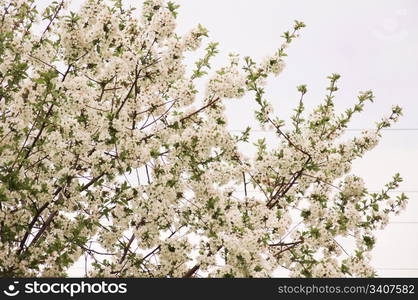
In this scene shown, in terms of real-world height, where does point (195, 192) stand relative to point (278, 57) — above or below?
below

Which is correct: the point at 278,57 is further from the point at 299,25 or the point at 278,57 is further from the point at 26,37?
the point at 26,37

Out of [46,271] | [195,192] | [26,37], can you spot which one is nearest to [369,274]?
[195,192]

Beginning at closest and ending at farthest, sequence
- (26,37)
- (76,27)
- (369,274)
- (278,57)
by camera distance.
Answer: (369,274), (76,27), (278,57), (26,37)

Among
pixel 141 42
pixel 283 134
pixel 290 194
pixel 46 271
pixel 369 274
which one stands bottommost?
pixel 369 274

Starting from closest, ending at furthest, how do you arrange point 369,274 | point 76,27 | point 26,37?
point 369,274 < point 76,27 < point 26,37

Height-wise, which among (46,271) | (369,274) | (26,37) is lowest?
(369,274)

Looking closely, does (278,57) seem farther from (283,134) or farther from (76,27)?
(76,27)

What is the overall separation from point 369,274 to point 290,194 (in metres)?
1.74

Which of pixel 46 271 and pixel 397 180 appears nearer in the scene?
pixel 46 271

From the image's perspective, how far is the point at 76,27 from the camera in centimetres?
671

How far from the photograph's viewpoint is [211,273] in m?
6.43

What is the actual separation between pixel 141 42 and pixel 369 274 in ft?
12.3

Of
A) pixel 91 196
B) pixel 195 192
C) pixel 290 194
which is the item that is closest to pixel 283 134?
pixel 290 194

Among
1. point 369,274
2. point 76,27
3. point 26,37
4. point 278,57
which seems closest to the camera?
point 369,274
